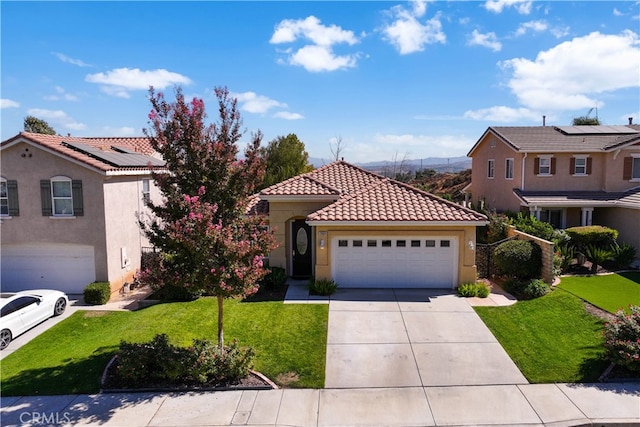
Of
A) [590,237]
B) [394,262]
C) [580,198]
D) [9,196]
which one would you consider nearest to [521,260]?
[394,262]

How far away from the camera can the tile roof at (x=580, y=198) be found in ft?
72.6

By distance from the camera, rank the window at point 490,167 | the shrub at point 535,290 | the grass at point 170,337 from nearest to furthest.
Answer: the grass at point 170,337
the shrub at point 535,290
the window at point 490,167

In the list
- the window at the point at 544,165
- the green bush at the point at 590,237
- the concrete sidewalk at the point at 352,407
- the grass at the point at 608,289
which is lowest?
the concrete sidewalk at the point at 352,407

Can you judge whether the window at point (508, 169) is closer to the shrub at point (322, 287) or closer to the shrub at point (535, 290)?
the shrub at point (535, 290)

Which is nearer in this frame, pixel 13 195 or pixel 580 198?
pixel 13 195

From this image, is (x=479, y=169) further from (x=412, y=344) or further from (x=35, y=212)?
(x=35, y=212)

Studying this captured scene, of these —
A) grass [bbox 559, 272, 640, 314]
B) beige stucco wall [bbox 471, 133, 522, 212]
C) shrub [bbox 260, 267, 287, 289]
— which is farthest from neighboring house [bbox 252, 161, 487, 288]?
beige stucco wall [bbox 471, 133, 522, 212]

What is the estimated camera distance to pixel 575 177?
24.4 m

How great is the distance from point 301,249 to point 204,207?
913 cm

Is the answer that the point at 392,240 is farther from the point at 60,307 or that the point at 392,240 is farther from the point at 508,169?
the point at 508,169

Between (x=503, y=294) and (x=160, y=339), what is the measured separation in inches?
468

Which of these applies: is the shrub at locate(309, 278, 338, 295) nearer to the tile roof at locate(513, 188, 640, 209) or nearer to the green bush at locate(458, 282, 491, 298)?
the green bush at locate(458, 282, 491, 298)

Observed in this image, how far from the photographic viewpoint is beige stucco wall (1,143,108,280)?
56.3 ft

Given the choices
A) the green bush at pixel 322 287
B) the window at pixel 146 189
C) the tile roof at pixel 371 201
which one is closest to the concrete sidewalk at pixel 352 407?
the green bush at pixel 322 287
